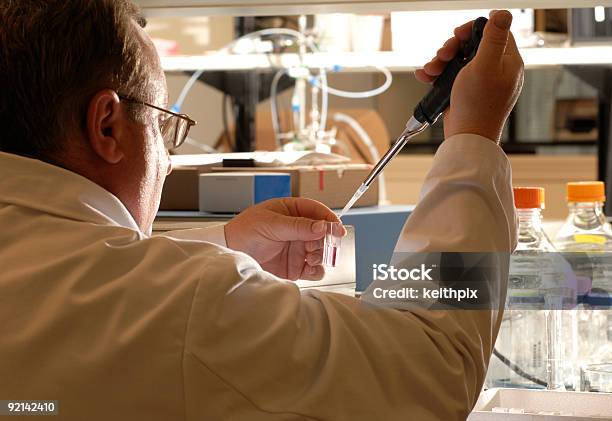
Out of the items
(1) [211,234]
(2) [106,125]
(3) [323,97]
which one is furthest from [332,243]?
(3) [323,97]

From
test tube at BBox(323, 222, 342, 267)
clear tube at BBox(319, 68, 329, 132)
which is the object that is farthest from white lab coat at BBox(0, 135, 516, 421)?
clear tube at BBox(319, 68, 329, 132)

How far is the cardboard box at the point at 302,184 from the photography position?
144 cm

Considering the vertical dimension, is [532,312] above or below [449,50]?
below

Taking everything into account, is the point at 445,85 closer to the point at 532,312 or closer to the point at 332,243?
the point at 332,243

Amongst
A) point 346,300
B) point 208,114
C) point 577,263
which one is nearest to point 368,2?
point 577,263

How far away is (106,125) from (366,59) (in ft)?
4.22

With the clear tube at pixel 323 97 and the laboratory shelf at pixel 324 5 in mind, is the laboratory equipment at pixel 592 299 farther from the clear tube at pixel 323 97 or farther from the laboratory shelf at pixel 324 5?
the clear tube at pixel 323 97

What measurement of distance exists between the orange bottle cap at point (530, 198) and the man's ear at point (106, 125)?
0.56m

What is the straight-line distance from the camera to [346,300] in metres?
0.79

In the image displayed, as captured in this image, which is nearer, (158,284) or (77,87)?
(158,284)

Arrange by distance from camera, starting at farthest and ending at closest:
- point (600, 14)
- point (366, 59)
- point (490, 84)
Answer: point (366, 59) → point (600, 14) → point (490, 84)

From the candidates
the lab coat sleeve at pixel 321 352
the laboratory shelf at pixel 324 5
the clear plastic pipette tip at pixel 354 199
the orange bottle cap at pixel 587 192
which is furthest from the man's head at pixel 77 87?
the orange bottle cap at pixel 587 192

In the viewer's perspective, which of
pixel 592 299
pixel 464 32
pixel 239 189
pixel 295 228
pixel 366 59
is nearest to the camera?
pixel 464 32

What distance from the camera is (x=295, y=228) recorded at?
1118 millimetres
